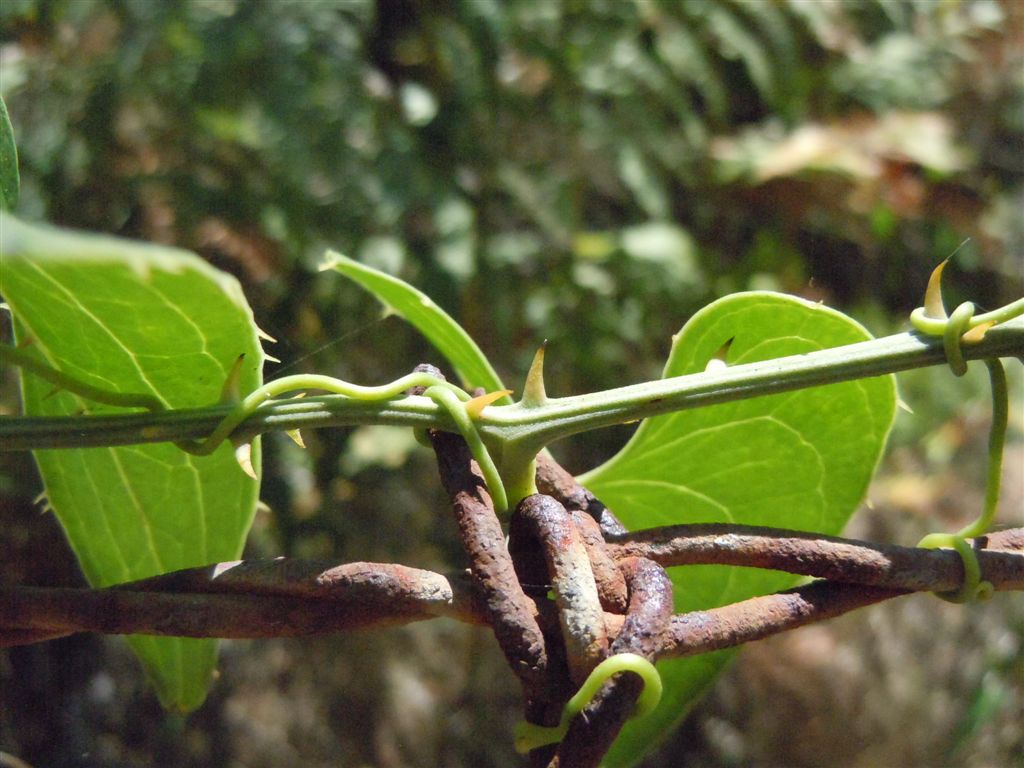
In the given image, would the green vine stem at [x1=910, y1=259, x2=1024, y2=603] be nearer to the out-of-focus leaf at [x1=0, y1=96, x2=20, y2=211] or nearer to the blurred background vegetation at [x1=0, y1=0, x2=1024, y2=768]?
the out-of-focus leaf at [x1=0, y1=96, x2=20, y2=211]

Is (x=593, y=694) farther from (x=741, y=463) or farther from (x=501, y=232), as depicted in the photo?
(x=501, y=232)

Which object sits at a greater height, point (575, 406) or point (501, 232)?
point (575, 406)

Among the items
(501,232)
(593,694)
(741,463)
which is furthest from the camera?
(501,232)

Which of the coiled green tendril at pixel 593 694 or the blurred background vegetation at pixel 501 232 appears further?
the blurred background vegetation at pixel 501 232

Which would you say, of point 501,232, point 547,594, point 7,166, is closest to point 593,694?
point 547,594

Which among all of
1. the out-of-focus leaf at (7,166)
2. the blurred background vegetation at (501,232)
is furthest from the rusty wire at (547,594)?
the blurred background vegetation at (501,232)

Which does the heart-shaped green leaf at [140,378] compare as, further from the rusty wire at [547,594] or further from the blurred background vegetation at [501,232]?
the blurred background vegetation at [501,232]

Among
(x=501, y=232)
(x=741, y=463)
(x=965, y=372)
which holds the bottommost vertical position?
(x=501, y=232)
